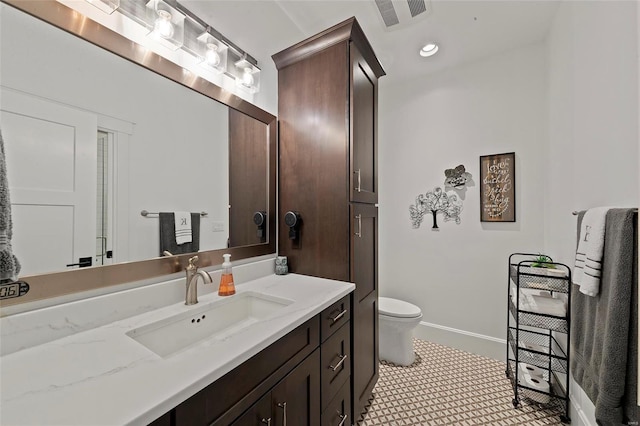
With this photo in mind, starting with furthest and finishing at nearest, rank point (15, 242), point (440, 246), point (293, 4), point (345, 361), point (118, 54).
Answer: point (440, 246)
point (293, 4)
point (345, 361)
point (118, 54)
point (15, 242)

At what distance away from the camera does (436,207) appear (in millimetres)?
2547

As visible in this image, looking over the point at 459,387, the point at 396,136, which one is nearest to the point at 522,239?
the point at 459,387

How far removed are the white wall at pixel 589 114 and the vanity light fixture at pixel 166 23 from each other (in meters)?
1.94

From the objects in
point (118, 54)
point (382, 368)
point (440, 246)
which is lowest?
point (382, 368)

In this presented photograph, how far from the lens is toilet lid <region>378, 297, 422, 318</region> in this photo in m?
2.09

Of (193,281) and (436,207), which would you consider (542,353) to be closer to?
(436,207)

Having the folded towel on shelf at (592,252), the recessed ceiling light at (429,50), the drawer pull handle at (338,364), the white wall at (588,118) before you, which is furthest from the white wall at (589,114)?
the drawer pull handle at (338,364)

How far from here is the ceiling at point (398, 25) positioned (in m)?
1.55

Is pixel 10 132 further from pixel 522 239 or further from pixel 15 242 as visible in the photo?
pixel 522 239

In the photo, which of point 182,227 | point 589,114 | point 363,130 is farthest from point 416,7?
point 182,227

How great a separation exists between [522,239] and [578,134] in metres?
0.98

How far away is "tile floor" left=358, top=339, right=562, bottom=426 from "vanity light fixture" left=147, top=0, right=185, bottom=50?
7.73ft

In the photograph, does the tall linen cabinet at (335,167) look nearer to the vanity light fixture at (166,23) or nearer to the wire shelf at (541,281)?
the vanity light fixture at (166,23)

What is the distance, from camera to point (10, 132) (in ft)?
2.62
